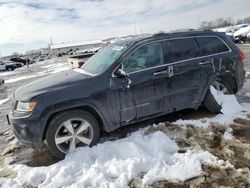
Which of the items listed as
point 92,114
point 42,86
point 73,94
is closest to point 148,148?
point 92,114

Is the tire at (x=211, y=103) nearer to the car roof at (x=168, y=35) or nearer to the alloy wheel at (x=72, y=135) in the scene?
the car roof at (x=168, y=35)

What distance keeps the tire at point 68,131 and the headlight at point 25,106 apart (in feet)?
1.23

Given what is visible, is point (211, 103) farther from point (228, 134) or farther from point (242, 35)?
point (242, 35)

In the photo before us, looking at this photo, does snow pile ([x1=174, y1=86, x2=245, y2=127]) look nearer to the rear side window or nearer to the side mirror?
the rear side window

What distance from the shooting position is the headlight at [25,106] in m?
4.62

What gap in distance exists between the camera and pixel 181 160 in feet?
14.2

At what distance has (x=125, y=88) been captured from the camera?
5.10m

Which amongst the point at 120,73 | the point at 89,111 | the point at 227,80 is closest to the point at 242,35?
the point at 227,80

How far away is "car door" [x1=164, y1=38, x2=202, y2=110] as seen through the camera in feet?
18.5

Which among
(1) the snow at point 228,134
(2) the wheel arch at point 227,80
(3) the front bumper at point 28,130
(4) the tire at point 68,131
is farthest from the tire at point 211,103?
(3) the front bumper at point 28,130

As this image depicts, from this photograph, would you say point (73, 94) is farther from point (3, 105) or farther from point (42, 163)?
point (3, 105)

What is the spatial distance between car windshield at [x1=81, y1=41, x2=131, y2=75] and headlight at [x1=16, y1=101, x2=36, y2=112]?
1219mm

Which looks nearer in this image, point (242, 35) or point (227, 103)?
point (227, 103)

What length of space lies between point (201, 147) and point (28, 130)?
271 centimetres
